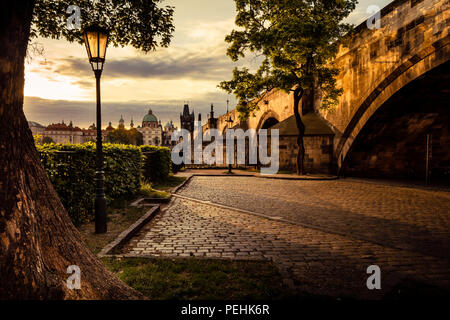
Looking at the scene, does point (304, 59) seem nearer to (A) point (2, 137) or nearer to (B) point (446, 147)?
(B) point (446, 147)

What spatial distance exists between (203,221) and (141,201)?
3.02 metres

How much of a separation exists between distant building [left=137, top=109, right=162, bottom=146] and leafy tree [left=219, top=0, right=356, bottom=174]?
502ft

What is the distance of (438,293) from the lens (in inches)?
116

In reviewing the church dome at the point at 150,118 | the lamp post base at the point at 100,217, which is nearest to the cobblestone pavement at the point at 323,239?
the lamp post base at the point at 100,217

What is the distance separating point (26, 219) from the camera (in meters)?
1.95

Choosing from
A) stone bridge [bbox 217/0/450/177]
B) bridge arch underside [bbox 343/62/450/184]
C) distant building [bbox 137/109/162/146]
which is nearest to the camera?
stone bridge [bbox 217/0/450/177]

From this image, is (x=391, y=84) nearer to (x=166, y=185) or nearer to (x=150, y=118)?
(x=166, y=185)

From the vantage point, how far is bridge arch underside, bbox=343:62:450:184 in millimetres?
13031

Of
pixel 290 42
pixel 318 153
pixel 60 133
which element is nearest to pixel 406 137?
pixel 318 153

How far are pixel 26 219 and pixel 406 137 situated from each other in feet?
61.1

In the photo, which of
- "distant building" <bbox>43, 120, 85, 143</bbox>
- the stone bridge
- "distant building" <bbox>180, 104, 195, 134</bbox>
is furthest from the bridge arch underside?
"distant building" <bbox>43, 120, 85, 143</bbox>

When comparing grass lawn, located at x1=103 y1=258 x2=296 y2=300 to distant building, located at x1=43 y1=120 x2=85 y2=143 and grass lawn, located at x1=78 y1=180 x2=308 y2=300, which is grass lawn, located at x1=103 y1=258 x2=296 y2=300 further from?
distant building, located at x1=43 y1=120 x2=85 y2=143

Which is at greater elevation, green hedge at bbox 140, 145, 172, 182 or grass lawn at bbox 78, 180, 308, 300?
green hedge at bbox 140, 145, 172, 182

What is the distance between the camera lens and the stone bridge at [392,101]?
10.8 m
